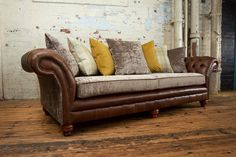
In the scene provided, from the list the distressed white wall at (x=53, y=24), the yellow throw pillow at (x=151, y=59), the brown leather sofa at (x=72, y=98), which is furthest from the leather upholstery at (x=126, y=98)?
the distressed white wall at (x=53, y=24)

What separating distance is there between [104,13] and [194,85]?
2.08 meters

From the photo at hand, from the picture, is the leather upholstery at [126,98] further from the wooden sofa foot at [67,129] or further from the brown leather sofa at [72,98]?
the wooden sofa foot at [67,129]

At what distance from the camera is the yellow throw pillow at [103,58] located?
2498 mm

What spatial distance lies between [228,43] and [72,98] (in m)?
4.28

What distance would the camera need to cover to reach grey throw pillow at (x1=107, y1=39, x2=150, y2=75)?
2.51 m

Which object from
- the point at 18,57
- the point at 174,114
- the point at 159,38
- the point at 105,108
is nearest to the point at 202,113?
the point at 174,114

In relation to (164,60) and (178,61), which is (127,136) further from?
(178,61)

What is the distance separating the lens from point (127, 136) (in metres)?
1.77

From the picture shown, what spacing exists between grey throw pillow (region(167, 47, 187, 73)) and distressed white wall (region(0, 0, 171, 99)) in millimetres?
1071

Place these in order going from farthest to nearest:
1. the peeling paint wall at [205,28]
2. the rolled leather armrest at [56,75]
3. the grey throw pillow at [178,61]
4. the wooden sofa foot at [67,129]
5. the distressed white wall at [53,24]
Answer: the peeling paint wall at [205,28]
the distressed white wall at [53,24]
the grey throw pillow at [178,61]
the wooden sofa foot at [67,129]
the rolled leather armrest at [56,75]

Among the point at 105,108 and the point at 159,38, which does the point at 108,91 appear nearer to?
the point at 105,108

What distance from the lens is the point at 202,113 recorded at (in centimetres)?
259

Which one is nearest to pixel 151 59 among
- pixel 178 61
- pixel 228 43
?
pixel 178 61

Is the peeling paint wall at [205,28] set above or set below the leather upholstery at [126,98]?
above
